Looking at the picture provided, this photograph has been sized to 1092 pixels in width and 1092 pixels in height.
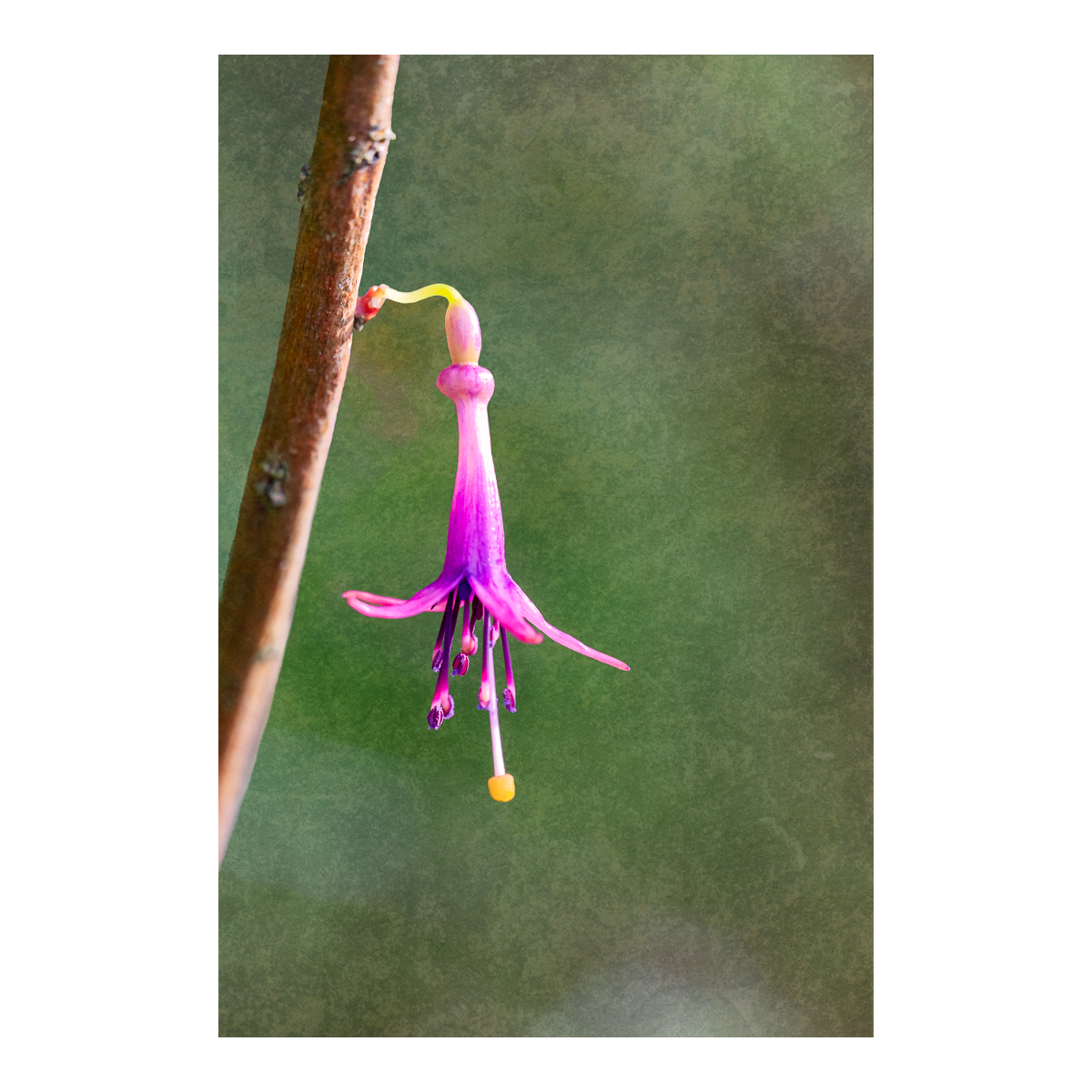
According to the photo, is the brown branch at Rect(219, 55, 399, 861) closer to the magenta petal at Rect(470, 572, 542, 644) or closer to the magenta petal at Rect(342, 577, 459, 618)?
the magenta petal at Rect(342, 577, 459, 618)

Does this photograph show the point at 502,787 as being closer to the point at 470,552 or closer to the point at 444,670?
the point at 444,670

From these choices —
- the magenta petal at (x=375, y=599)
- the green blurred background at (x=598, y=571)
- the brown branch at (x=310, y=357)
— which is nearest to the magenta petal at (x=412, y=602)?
the magenta petal at (x=375, y=599)

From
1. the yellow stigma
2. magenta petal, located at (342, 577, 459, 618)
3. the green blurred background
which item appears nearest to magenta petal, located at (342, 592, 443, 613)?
magenta petal, located at (342, 577, 459, 618)

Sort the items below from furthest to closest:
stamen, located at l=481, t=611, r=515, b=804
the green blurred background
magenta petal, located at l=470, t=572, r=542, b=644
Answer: the green blurred background
stamen, located at l=481, t=611, r=515, b=804
magenta petal, located at l=470, t=572, r=542, b=644
